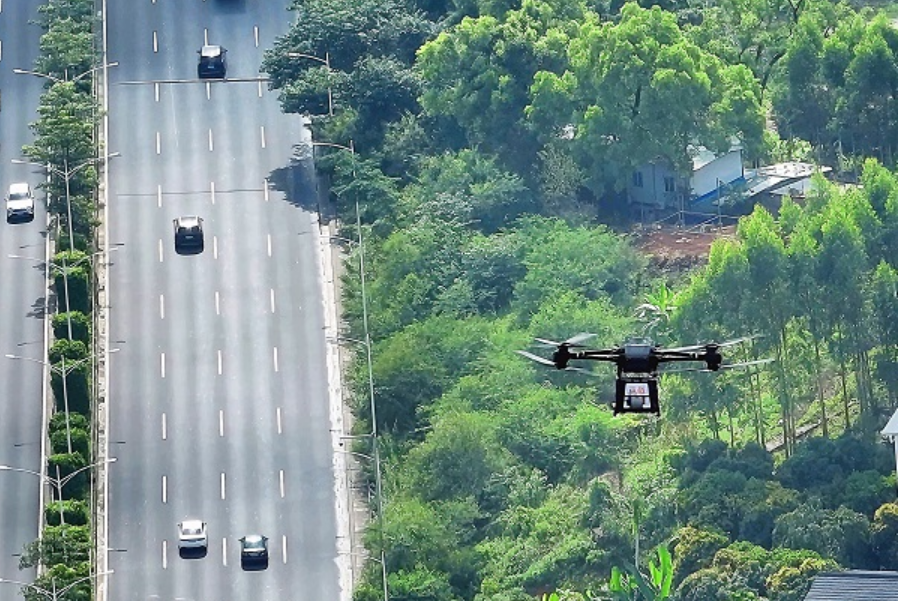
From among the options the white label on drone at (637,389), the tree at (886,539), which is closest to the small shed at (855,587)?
the tree at (886,539)

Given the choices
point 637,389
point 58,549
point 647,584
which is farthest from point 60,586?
point 637,389

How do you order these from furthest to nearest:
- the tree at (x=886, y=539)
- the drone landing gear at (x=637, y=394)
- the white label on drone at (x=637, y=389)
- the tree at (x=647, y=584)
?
the tree at (x=886, y=539)
the tree at (x=647, y=584)
the white label on drone at (x=637, y=389)
the drone landing gear at (x=637, y=394)

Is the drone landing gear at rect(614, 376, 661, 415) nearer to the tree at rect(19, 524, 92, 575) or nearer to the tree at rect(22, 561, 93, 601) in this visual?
the tree at rect(22, 561, 93, 601)

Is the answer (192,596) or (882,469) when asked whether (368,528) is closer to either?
(192,596)

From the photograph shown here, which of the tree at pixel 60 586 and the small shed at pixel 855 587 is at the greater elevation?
the tree at pixel 60 586

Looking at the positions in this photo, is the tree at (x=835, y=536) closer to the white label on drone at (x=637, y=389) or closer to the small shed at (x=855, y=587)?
the small shed at (x=855, y=587)

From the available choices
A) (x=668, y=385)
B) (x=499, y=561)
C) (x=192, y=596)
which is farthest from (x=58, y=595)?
(x=668, y=385)

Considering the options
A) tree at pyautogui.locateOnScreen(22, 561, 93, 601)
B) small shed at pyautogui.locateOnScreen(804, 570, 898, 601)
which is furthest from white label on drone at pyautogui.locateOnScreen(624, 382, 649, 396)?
tree at pyautogui.locateOnScreen(22, 561, 93, 601)
